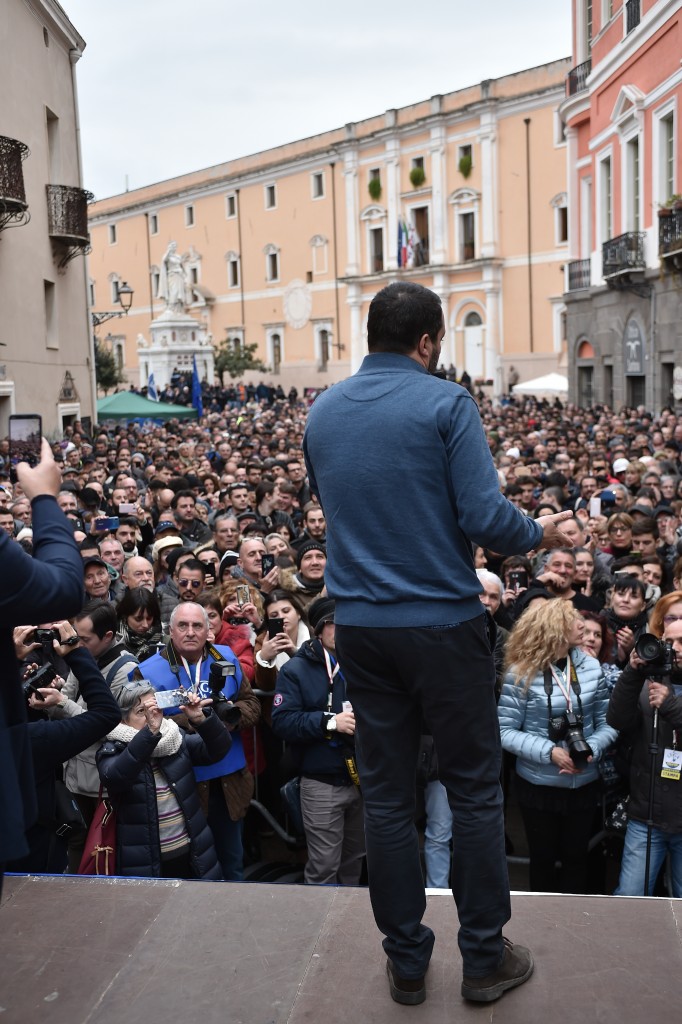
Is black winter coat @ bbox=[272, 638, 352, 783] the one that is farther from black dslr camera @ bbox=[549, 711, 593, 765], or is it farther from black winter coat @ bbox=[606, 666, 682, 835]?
black winter coat @ bbox=[606, 666, 682, 835]

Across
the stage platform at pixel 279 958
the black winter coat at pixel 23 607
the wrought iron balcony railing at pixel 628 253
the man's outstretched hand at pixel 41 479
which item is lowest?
the stage platform at pixel 279 958

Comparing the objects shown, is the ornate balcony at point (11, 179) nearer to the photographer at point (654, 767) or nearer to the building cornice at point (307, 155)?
the photographer at point (654, 767)

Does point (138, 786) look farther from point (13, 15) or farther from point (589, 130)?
point (589, 130)

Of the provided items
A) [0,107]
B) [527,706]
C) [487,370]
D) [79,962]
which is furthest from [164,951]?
[487,370]

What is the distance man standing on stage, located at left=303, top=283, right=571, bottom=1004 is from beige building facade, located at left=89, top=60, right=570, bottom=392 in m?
40.3

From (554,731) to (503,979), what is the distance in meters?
2.10

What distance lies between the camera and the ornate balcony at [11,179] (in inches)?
790

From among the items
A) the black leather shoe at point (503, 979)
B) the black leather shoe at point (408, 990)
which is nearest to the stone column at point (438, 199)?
the black leather shoe at point (503, 979)

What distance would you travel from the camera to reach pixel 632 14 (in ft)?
87.9

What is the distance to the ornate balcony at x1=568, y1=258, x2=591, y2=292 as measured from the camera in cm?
3234

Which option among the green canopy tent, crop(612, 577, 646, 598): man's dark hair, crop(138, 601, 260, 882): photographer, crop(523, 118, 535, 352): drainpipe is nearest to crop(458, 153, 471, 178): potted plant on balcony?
crop(523, 118, 535, 352): drainpipe

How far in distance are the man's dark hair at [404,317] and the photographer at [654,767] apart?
7.35ft

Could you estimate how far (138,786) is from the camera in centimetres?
470

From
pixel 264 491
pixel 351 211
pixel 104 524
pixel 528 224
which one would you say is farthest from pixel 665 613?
pixel 351 211
